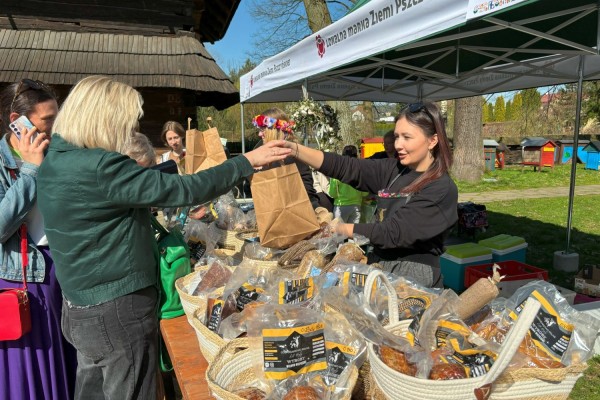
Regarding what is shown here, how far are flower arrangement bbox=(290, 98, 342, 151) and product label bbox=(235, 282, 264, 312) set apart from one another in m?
3.27

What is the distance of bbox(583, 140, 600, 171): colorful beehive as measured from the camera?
48.0 feet

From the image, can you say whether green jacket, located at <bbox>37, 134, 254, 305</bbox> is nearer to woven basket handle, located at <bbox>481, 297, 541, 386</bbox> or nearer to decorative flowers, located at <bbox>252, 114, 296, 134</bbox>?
decorative flowers, located at <bbox>252, 114, 296, 134</bbox>

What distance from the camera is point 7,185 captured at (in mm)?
1815

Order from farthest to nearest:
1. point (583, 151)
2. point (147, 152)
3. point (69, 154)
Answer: point (583, 151) → point (147, 152) → point (69, 154)

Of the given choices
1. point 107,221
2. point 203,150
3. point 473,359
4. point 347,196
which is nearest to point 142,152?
point 203,150

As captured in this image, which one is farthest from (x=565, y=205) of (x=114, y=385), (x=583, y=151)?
(x=114, y=385)

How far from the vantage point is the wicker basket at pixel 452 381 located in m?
0.91

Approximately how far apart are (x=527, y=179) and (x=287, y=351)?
13.8 meters

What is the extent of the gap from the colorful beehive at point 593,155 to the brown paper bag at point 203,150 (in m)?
15.9

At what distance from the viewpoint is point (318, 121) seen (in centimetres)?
474

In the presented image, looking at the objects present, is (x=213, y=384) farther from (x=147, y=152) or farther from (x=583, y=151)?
(x=583, y=151)

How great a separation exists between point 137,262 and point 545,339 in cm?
129

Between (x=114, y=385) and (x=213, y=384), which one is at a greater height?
(x=213, y=384)

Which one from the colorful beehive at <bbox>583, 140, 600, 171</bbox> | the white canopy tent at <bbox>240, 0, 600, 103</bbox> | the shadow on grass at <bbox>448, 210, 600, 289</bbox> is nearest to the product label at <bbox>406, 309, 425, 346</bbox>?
the white canopy tent at <bbox>240, 0, 600, 103</bbox>
